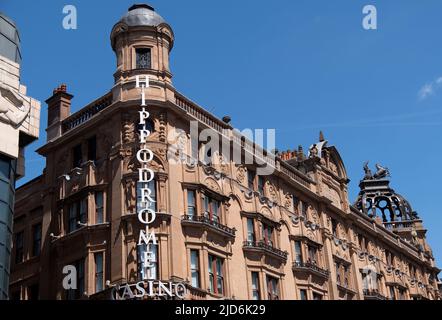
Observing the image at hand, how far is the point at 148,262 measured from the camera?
36062 millimetres

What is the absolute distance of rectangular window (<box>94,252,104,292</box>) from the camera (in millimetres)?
37406

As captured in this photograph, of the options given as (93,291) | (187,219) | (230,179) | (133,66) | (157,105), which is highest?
(133,66)

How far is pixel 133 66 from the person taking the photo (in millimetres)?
41469

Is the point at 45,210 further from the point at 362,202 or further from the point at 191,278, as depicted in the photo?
the point at 362,202

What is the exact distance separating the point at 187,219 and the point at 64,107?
11805 mm

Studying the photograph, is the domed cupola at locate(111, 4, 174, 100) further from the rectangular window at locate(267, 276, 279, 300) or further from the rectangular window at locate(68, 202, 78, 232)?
the rectangular window at locate(267, 276, 279, 300)

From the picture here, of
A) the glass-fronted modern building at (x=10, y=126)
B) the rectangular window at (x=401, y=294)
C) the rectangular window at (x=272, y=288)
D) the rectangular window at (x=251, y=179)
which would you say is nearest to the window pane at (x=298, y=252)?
the rectangular window at (x=272, y=288)

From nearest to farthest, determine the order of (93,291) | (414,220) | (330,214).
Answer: (93,291) < (330,214) < (414,220)

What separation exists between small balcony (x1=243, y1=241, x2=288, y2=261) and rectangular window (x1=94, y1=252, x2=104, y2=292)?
27.9 feet

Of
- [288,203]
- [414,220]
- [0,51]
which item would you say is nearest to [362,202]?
[414,220]

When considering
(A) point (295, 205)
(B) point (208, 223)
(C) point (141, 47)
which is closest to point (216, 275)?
(B) point (208, 223)

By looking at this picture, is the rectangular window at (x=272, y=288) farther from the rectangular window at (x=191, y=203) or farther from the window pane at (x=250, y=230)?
the rectangular window at (x=191, y=203)

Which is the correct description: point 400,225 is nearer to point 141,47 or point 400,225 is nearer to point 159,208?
point 141,47

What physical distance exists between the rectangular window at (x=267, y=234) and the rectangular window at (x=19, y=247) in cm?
1422
